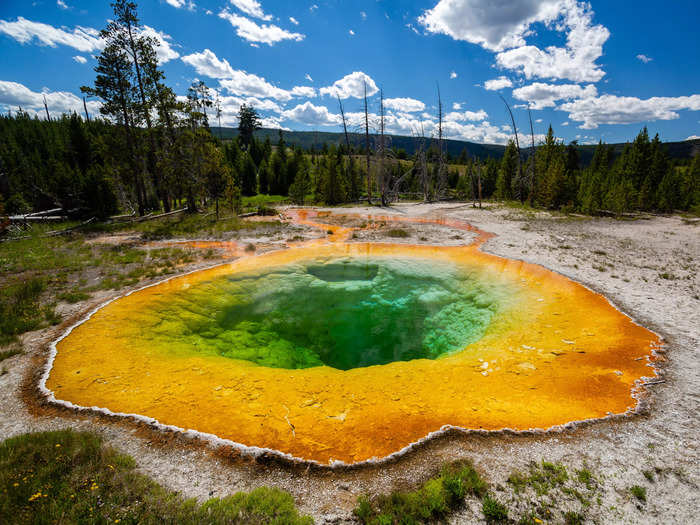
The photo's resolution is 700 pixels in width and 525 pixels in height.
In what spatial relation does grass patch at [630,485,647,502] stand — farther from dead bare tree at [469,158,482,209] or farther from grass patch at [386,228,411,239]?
dead bare tree at [469,158,482,209]

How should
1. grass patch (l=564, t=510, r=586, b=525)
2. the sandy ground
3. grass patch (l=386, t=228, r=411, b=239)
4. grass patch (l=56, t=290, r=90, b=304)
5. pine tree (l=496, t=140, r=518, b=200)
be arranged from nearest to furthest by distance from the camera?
1. grass patch (l=564, t=510, r=586, b=525)
2. the sandy ground
3. grass patch (l=56, t=290, r=90, b=304)
4. grass patch (l=386, t=228, r=411, b=239)
5. pine tree (l=496, t=140, r=518, b=200)

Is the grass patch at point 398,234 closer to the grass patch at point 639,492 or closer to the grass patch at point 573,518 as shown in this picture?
the grass patch at point 639,492

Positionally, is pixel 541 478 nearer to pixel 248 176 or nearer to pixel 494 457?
pixel 494 457

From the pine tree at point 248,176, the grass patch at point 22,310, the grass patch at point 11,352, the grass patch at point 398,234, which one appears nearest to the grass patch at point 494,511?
the grass patch at point 11,352

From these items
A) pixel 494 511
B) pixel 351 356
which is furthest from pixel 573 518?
pixel 351 356

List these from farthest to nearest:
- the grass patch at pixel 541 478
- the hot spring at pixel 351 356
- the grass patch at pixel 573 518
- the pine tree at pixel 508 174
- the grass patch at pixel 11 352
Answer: the pine tree at pixel 508 174
the grass patch at pixel 11 352
the hot spring at pixel 351 356
the grass patch at pixel 541 478
the grass patch at pixel 573 518

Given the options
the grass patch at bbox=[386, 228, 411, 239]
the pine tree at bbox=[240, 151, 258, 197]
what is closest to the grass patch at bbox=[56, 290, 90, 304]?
the grass patch at bbox=[386, 228, 411, 239]

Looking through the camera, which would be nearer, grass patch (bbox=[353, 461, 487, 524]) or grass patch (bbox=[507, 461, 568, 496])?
grass patch (bbox=[353, 461, 487, 524])
